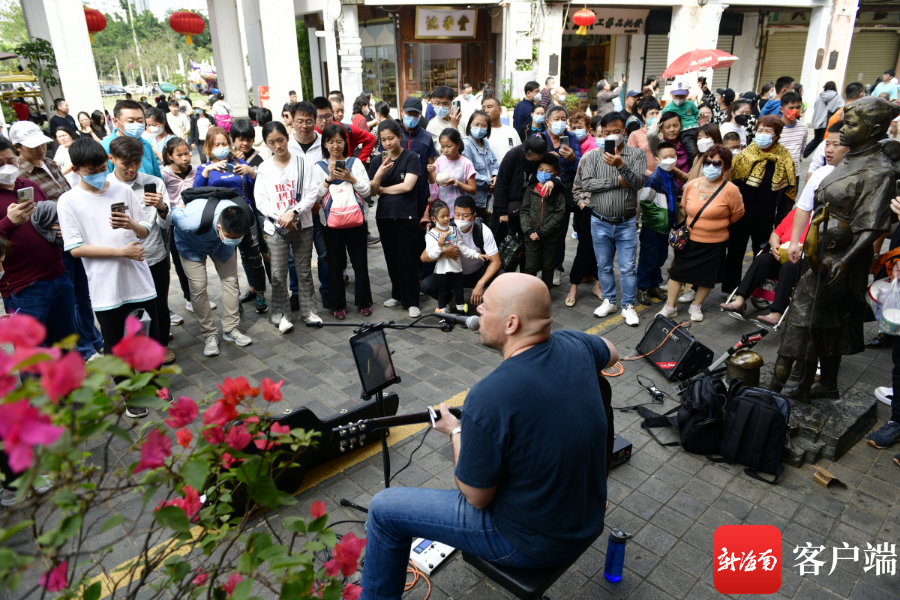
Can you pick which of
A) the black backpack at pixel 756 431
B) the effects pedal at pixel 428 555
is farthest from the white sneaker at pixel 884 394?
the effects pedal at pixel 428 555

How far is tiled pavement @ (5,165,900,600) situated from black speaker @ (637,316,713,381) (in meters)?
0.14

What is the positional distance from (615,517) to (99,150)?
4.38m

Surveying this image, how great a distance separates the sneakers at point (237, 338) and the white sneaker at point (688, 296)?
192 inches

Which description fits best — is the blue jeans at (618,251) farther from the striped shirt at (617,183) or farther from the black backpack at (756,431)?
the black backpack at (756,431)

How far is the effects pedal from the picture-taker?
319 centimetres

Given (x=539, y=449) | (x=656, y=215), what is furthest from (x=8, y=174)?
(x=656, y=215)

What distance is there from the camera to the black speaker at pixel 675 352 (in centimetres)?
506

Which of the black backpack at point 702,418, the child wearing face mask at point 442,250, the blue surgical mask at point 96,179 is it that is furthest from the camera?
the child wearing face mask at point 442,250

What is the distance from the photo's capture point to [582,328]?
20.3 ft

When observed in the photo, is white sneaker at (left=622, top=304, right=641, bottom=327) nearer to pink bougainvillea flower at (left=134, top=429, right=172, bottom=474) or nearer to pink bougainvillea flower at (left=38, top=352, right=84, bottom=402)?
pink bougainvillea flower at (left=134, top=429, right=172, bottom=474)

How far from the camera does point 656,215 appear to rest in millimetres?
6531

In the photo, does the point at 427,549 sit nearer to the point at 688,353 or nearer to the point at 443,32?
the point at 688,353

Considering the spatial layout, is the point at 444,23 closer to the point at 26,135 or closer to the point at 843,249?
the point at 26,135

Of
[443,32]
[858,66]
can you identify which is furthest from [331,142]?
[858,66]
